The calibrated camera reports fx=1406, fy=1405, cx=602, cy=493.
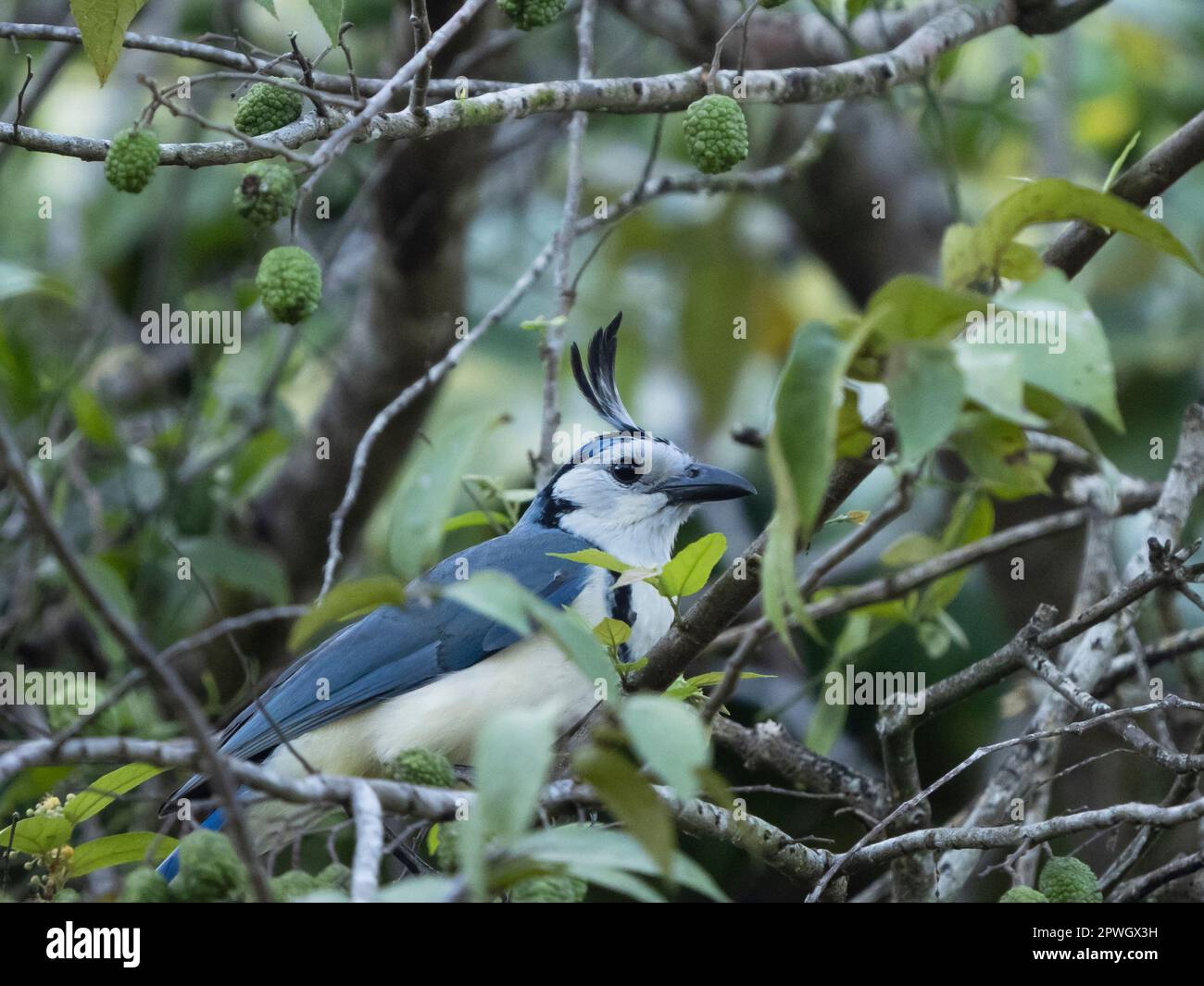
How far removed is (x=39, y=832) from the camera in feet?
6.44

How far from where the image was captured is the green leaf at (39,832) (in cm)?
194

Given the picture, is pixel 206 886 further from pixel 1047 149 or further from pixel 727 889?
pixel 1047 149

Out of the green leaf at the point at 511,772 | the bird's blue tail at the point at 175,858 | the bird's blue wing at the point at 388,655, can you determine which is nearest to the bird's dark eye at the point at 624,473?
the bird's blue wing at the point at 388,655

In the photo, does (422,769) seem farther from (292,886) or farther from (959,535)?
(959,535)

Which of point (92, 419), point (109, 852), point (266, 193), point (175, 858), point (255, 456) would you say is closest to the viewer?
point (266, 193)

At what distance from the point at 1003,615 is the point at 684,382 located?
148cm

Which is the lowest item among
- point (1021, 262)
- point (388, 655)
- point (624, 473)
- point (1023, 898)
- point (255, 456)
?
point (1023, 898)

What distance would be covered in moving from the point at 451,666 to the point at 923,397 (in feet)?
6.17

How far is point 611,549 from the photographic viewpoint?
3475 mm

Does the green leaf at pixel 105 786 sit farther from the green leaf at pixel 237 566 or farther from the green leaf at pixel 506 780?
the green leaf at pixel 237 566

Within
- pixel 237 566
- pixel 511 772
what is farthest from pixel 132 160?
pixel 237 566

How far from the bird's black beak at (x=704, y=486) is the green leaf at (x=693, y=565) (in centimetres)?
121

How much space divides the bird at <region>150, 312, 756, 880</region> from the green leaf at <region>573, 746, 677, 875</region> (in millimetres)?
1355

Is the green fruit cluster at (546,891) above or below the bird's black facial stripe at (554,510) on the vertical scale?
below
